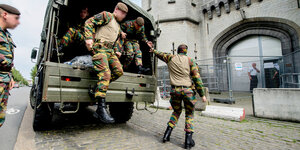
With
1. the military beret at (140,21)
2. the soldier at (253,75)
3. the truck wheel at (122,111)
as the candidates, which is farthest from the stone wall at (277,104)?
the military beret at (140,21)

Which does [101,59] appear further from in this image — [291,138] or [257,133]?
[291,138]

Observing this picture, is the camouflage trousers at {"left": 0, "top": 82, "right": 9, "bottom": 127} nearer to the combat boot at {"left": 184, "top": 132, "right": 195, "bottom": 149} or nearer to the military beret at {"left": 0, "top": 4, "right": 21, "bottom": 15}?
the military beret at {"left": 0, "top": 4, "right": 21, "bottom": 15}

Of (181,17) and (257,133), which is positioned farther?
(181,17)

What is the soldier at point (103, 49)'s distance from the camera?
2.42m

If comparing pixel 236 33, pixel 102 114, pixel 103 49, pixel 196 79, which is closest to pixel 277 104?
pixel 196 79

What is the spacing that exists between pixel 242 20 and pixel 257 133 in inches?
406

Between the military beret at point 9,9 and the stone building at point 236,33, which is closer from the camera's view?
the military beret at point 9,9

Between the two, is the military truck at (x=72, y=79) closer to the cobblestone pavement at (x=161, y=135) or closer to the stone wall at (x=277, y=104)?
the cobblestone pavement at (x=161, y=135)

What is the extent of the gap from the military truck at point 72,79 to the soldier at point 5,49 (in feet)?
1.63

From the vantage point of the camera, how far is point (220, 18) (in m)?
12.3

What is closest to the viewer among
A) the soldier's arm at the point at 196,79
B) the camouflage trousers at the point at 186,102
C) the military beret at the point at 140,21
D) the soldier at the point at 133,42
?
the camouflage trousers at the point at 186,102

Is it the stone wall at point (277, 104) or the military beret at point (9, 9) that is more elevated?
the military beret at point (9, 9)

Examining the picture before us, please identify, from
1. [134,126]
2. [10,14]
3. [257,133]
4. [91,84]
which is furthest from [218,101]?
[10,14]

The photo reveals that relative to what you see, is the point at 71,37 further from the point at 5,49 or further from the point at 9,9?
the point at 5,49
